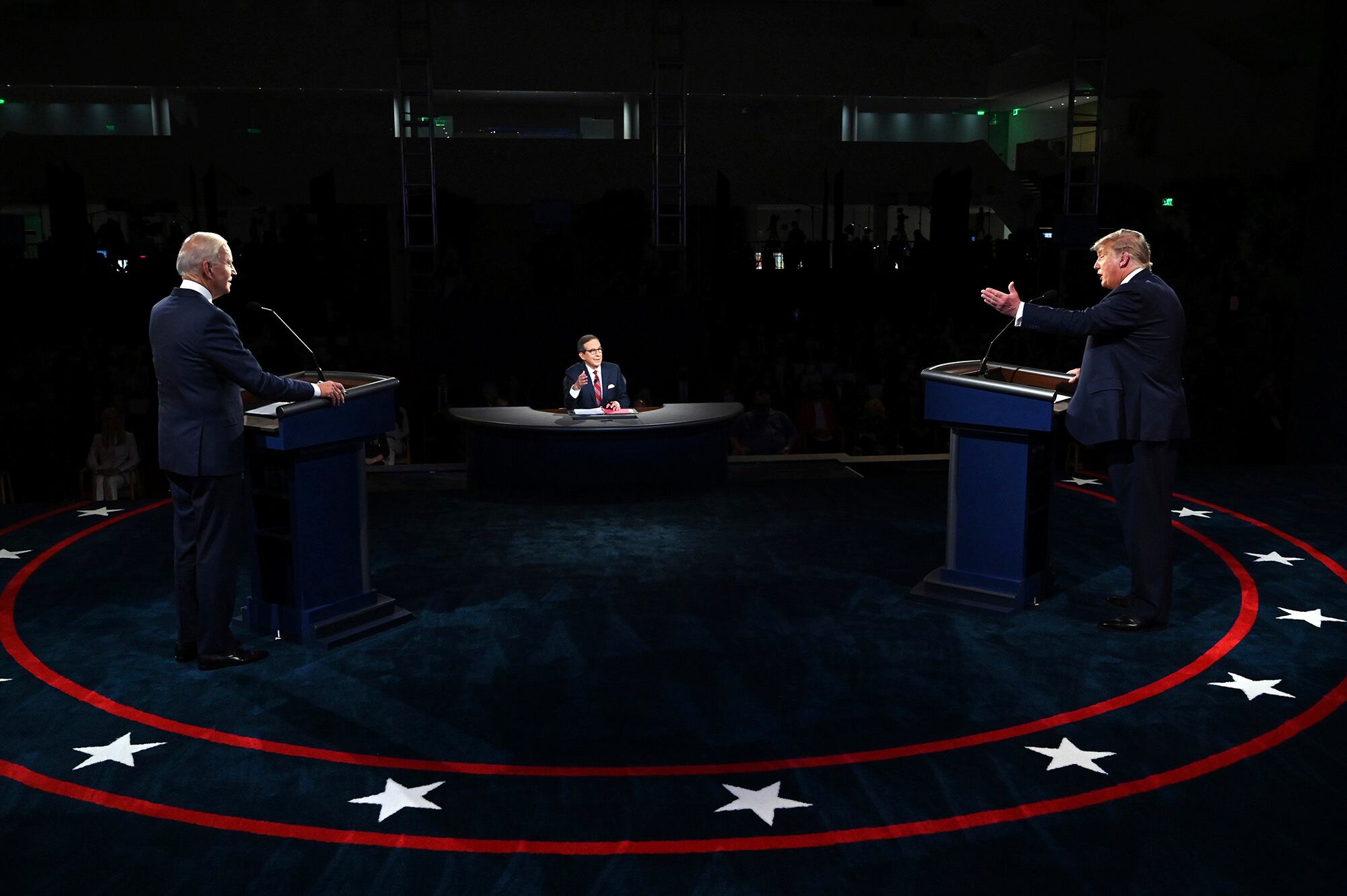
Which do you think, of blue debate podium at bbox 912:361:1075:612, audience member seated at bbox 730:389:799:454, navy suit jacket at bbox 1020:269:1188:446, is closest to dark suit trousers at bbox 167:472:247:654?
blue debate podium at bbox 912:361:1075:612

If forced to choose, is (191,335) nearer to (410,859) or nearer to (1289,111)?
(410,859)

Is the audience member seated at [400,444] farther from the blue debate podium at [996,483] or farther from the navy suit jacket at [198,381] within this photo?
the blue debate podium at [996,483]

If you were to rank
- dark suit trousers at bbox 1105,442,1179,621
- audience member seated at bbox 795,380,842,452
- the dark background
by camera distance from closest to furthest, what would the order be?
dark suit trousers at bbox 1105,442,1179,621
audience member seated at bbox 795,380,842,452
the dark background

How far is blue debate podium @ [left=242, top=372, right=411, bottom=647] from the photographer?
4070mm

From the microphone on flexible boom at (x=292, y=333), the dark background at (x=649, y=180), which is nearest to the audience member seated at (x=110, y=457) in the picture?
the dark background at (x=649, y=180)

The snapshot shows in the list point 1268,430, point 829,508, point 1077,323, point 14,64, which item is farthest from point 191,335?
point 14,64

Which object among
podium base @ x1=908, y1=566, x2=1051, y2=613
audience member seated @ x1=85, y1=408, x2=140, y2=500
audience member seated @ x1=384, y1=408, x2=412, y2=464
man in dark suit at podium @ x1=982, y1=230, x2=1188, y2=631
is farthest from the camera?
audience member seated @ x1=384, y1=408, x2=412, y2=464

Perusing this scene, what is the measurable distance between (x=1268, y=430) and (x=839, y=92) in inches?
371

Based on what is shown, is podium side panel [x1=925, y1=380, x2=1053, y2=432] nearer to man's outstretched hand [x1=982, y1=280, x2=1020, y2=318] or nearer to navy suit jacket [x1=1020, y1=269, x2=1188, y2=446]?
navy suit jacket [x1=1020, y1=269, x2=1188, y2=446]

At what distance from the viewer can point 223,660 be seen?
3922mm

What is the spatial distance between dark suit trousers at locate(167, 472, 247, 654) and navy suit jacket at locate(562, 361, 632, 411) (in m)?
3.49

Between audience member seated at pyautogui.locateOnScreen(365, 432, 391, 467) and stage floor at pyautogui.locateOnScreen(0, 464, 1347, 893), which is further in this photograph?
audience member seated at pyautogui.locateOnScreen(365, 432, 391, 467)

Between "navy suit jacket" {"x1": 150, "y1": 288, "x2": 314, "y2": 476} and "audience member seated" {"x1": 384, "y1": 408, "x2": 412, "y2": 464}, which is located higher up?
"navy suit jacket" {"x1": 150, "y1": 288, "x2": 314, "y2": 476}

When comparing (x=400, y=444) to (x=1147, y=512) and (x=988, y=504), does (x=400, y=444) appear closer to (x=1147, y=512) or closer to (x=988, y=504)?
(x=988, y=504)
